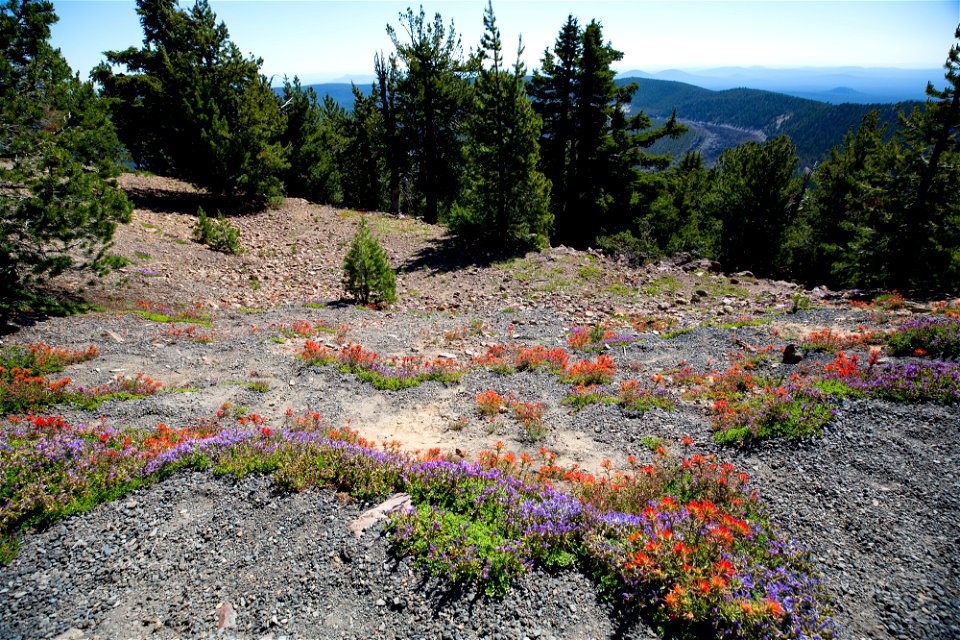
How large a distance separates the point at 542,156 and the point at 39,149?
27778 millimetres

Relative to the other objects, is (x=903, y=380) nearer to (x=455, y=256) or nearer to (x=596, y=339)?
(x=596, y=339)

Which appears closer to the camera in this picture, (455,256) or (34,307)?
(34,307)

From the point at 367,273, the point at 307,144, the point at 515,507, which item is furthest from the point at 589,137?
the point at 515,507

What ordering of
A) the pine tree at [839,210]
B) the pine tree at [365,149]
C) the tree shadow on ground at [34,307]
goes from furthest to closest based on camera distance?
the pine tree at [365,149] → the pine tree at [839,210] → the tree shadow on ground at [34,307]

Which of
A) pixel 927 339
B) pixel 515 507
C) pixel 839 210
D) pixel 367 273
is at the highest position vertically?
pixel 839 210

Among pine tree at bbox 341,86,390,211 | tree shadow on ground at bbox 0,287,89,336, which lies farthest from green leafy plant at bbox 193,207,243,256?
pine tree at bbox 341,86,390,211

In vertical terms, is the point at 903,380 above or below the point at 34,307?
below

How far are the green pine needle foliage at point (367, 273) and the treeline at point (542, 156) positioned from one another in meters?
9.11

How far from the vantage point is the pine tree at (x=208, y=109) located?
24.6 metres

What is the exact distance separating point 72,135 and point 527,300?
53.1 ft

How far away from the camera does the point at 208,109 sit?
2472 cm

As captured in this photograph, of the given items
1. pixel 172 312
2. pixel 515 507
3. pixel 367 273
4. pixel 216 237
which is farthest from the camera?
pixel 216 237

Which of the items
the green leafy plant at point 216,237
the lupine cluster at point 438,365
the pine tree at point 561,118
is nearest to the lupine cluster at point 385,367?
the lupine cluster at point 438,365

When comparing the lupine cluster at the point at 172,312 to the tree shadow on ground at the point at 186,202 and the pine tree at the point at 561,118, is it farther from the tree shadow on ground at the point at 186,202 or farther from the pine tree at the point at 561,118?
the pine tree at the point at 561,118
